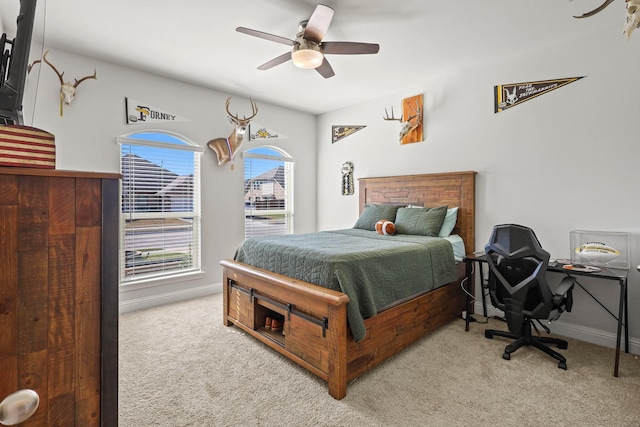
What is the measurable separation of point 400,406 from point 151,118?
369 centimetres

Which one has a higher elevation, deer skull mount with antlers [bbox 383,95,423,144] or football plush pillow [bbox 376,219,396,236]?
deer skull mount with antlers [bbox 383,95,423,144]

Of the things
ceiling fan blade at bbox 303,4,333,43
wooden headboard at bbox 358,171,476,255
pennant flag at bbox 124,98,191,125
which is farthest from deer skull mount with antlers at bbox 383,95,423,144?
pennant flag at bbox 124,98,191,125

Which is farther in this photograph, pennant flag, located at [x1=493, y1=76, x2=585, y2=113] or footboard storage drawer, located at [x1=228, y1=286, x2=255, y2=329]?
pennant flag, located at [x1=493, y1=76, x2=585, y2=113]

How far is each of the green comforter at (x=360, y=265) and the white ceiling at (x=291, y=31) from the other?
1859mm

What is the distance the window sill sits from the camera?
344cm

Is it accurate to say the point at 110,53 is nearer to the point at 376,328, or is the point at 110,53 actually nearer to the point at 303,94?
the point at 303,94

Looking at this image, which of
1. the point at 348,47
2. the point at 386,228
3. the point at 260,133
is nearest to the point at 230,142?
the point at 260,133

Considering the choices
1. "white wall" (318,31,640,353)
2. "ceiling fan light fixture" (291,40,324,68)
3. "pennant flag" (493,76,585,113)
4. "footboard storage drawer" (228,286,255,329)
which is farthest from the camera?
"pennant flag" (493,76,585,113)

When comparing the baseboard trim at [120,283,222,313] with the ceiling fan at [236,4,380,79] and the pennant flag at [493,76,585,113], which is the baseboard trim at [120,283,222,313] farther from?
the pennant flag at [493,76,585,113]

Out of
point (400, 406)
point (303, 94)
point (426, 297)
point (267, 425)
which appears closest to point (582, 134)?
point (426, 297)

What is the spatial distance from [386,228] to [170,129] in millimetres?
2784

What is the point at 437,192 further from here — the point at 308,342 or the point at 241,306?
the point at 241,306

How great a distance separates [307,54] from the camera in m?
2.49

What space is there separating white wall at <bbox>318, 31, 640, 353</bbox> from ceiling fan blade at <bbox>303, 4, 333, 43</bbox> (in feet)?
6.42
